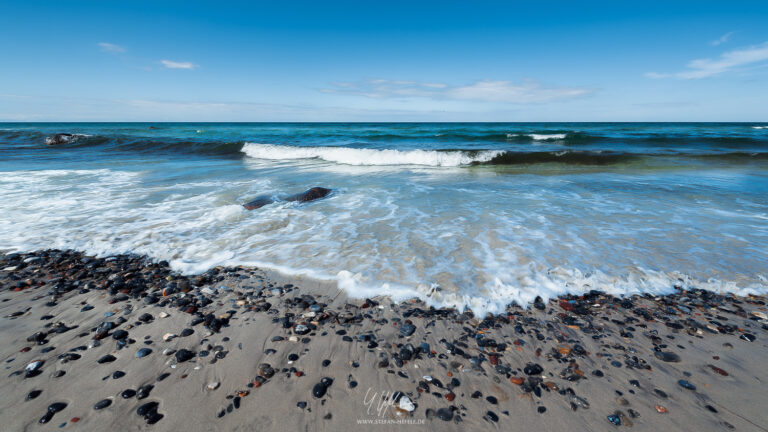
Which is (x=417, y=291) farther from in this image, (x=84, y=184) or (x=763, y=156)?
(x=763, y=156)

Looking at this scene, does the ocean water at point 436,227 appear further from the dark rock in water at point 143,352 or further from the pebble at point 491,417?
the dark rock in water at point 143,352

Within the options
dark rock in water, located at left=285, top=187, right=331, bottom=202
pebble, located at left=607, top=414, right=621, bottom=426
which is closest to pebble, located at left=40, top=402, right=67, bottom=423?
pebble, located at left=607, top=414, right=621, bottom=426

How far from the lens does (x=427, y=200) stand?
767 centimetres

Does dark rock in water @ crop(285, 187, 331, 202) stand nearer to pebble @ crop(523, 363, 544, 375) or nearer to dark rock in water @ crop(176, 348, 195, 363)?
dark rock in water @ crop(176, 348, 195, 363)

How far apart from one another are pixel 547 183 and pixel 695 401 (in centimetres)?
881

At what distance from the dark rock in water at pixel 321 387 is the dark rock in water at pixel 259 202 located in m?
5.23

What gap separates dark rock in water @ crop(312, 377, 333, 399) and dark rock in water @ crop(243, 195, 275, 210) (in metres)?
5.23

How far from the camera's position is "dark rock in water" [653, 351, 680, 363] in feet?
8.15

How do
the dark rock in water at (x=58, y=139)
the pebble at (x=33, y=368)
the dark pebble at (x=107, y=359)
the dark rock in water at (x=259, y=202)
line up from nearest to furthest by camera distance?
the pebble at (x=33, y=368) < the dark pebble at (x=107, y=359) < the dark rock in water at (x=259, y=202) < the dark rock in water at (x=58, y=139)

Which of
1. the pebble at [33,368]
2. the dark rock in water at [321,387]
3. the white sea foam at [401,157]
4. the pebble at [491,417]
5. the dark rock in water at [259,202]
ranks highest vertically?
the white sea foam at [401,157]

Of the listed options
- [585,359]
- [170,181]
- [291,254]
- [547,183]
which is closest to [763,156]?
[547,183]

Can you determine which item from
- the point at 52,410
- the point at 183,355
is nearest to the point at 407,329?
the point at 183,355

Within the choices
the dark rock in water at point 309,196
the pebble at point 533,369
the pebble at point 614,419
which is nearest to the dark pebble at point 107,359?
the pebble at point 533,369

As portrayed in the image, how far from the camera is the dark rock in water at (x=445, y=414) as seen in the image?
2029mm
